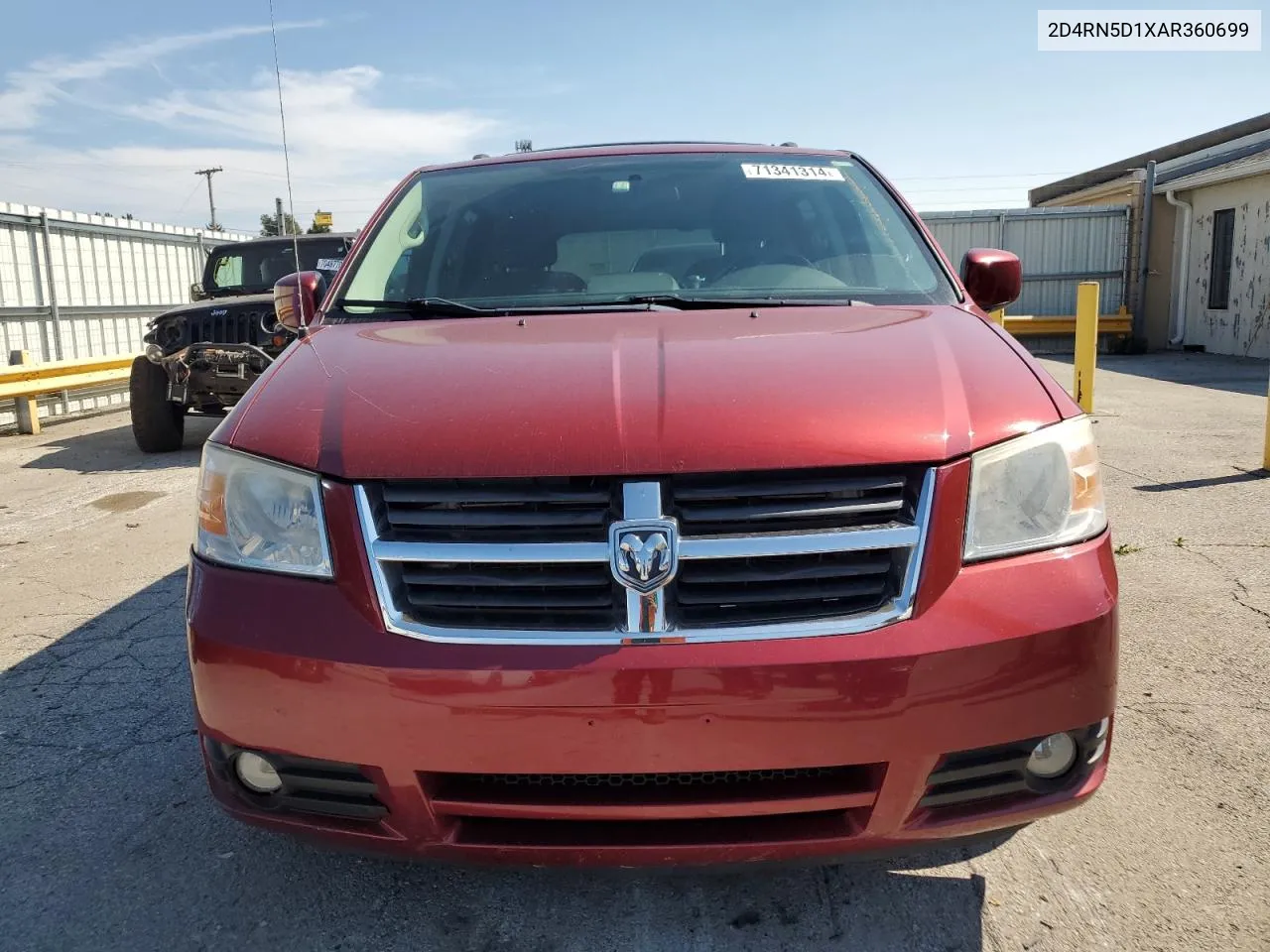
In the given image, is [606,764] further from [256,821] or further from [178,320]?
[178,320]

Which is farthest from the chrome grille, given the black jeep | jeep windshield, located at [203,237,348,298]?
jeep windshield, located at [203,237,348,298]

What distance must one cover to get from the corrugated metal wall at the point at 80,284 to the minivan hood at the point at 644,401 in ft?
33.9

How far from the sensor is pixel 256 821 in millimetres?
1909

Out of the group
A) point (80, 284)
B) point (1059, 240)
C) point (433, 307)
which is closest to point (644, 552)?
point (433, 307)

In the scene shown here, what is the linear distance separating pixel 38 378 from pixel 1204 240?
57.1ft

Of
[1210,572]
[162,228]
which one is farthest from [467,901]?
[162,228]

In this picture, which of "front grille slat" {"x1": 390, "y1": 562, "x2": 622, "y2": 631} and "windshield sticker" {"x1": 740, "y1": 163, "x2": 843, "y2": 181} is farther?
"windshield sticker" {"x1": 740, "y1": 163, "x2": 843, "y2": 181}

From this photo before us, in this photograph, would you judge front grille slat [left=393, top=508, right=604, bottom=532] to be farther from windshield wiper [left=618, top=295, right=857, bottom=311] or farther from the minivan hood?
windshield wiper [left=618, top=295, right=857, bottom=311]

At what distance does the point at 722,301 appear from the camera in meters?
2.65

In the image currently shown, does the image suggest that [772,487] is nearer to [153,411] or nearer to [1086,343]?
[153,411]

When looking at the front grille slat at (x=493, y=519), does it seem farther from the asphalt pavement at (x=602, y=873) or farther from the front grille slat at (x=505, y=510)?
the asphalt pavement at (x=602, y=873)

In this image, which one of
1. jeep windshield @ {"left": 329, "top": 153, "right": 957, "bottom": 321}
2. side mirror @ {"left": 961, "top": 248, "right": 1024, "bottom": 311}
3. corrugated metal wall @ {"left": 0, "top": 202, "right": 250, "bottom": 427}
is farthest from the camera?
corrugated metal wall @ {"left": 0, "top": 202, "right": 250, "bottom": 427}

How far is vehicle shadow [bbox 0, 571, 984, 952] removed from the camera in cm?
205

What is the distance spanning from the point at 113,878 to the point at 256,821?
2.24 feet
